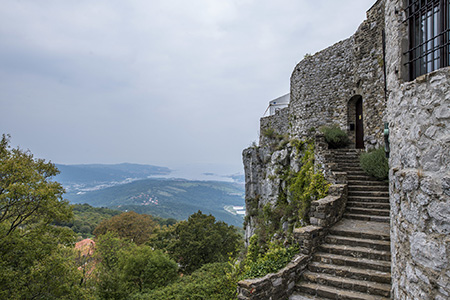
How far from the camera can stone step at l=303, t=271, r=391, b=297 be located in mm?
4844

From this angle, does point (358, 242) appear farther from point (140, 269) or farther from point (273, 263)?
point (140, 269)

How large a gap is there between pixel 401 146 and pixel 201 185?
193 metres

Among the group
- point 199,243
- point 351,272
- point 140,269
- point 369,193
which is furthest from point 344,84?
point 199,243

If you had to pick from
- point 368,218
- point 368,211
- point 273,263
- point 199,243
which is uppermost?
point 368,211

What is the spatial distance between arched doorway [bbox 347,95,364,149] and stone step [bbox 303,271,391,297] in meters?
8.25

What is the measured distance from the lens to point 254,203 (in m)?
15.7

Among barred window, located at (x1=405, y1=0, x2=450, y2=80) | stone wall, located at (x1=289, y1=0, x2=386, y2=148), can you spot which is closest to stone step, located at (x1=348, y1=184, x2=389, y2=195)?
stone wall, located at (x1=289, y1=0, x2=386, y2=148)

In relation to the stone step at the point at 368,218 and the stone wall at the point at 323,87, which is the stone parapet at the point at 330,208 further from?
the stone wall at the point at 323,87

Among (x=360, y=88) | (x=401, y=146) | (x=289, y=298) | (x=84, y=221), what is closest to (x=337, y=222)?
(x=289, y=298)

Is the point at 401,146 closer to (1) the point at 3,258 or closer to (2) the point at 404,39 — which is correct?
(2) the point at 404,39

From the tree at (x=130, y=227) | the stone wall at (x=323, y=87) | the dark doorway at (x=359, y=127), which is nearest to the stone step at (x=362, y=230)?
the dark doorway at (x=359, y=127)

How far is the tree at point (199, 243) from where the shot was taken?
21812mm

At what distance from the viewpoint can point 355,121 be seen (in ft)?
39.2

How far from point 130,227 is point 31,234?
896 inches
